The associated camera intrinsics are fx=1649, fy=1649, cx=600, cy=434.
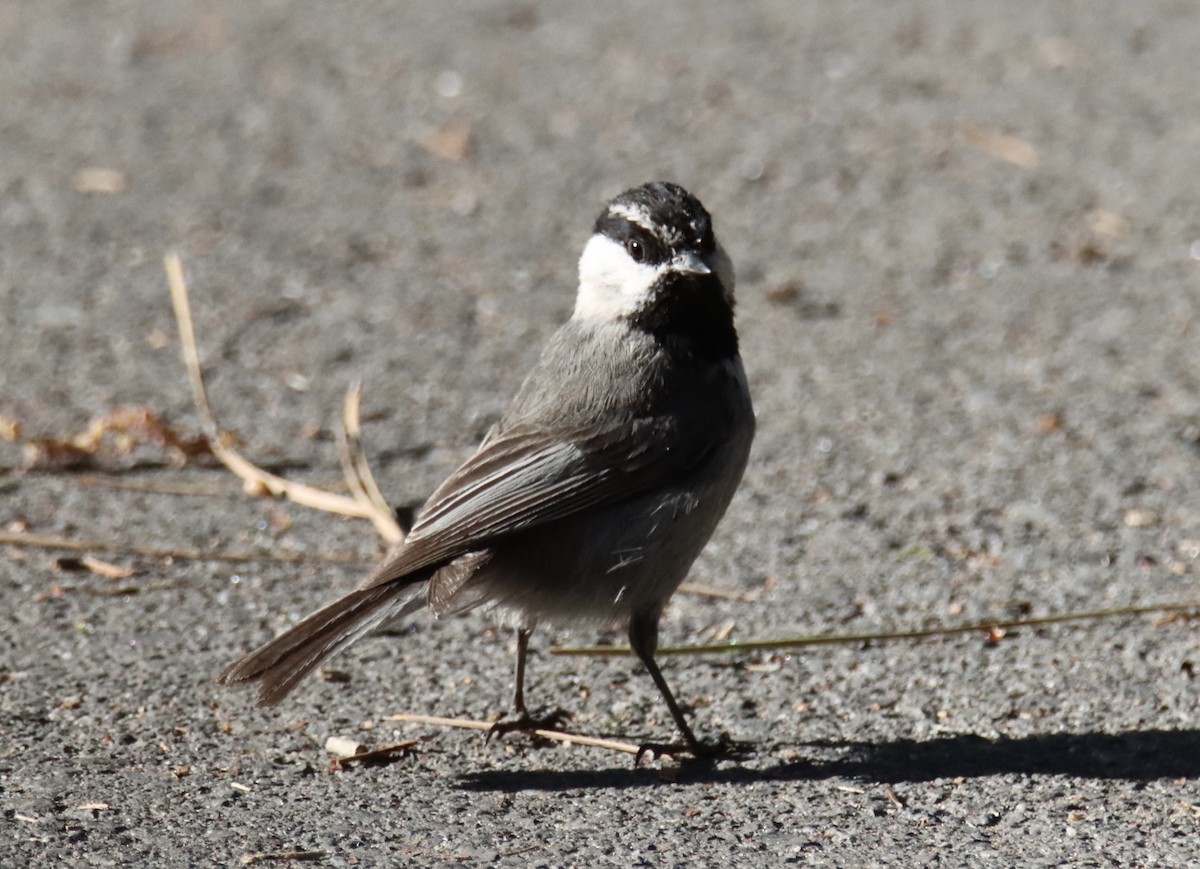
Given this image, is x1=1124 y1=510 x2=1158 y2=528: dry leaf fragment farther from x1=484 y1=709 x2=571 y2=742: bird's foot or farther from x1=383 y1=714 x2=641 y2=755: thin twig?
x1=484 y1=709 x2=571 y2=742: bird's foot

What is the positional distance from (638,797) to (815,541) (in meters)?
1.63

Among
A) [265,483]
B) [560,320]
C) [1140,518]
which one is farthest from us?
[560,320]

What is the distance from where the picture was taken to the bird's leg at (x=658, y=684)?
4.19 meters

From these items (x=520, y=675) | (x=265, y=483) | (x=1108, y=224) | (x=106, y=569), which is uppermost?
(x=1108, y=224)

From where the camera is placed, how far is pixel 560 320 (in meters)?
6.95

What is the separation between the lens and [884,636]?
14.9ft

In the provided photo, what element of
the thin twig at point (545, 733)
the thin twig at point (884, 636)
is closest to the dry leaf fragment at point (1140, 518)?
the thin twig at point (884, 636)

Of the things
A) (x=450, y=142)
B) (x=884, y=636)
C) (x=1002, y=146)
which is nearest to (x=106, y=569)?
(x=884, y=636)

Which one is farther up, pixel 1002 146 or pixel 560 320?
pixel 1002 146

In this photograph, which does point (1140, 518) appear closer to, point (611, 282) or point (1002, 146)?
point (611, 282)

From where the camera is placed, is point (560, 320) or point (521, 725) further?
point (560, 320)

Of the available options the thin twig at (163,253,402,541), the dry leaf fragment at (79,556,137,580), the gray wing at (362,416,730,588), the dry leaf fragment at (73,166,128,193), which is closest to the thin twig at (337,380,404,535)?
the thin twig at (163,253,402,541)

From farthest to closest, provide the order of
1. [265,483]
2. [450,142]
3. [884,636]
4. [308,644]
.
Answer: [450,142] < [265,483] < [884,636] < [308,644]

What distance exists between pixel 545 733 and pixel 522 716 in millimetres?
79
